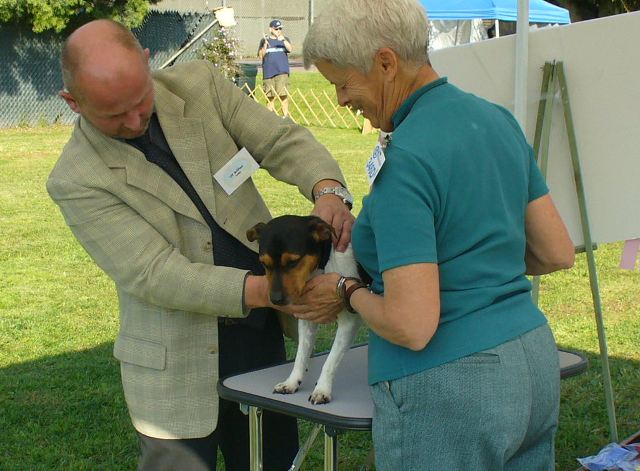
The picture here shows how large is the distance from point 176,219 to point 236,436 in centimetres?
85

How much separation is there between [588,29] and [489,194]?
1741 millimetres

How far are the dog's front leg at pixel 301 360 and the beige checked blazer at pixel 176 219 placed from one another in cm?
21

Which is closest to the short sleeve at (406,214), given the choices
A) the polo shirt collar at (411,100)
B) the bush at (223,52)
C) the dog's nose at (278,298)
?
the polo shirt collar at (411,100)

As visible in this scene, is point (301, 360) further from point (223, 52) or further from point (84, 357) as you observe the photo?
point (223, 52)

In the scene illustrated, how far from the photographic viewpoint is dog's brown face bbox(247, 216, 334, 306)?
2.44 metres

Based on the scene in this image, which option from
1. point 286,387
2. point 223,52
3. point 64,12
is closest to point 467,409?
point 286,387

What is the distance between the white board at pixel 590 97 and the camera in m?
3.41

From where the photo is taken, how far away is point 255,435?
8.50 ft

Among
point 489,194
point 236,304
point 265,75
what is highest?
point 489,194

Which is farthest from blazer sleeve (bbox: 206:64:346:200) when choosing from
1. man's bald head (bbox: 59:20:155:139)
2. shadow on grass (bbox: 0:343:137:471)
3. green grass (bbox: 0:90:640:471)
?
shadow on grass (bbox: 0:343:137:471)

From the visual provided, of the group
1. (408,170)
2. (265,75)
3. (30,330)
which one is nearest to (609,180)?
(408,170)

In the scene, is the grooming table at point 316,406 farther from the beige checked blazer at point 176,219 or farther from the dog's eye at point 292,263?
the dog's eye at point 292,263

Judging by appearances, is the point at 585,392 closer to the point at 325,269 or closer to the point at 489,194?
the point at 325,269

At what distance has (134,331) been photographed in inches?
108
